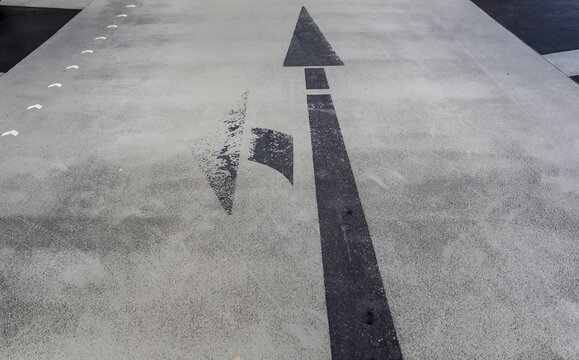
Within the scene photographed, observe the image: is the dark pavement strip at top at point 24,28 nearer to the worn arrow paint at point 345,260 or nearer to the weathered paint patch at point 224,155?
the weathered paint patch at point 224,155

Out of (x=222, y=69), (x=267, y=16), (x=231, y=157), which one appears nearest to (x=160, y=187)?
(x=231, y=157)

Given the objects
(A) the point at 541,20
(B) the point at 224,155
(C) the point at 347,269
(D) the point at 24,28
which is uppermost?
(D) the point at 24,28

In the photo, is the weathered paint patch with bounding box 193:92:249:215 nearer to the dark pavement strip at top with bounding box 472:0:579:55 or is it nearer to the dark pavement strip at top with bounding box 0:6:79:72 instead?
the dark pavement strip at top with bounding box 0:6:79:72

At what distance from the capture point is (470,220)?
11.9 feet

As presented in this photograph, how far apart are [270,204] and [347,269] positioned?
0.97m

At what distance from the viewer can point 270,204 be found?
3793mm

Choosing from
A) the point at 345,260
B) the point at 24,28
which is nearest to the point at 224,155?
the point at 345,260

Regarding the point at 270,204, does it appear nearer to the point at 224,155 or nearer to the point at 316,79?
the point at 224,155

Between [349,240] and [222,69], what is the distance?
3.63m

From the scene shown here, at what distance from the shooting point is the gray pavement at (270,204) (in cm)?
284

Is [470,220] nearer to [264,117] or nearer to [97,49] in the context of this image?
[264,117]

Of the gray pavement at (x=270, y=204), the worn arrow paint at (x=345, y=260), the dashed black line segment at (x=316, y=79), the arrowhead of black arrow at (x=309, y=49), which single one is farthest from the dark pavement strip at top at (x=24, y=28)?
the worn arrow paint at (x=345, y=260)

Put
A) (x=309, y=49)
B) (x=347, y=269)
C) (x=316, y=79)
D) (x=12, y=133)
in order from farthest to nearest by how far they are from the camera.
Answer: (x=309, y=49)
(x=316, y=79)
(x=12, y=133)
(x=347, y=269)

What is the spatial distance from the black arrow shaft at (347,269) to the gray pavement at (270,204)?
0.29 ft
